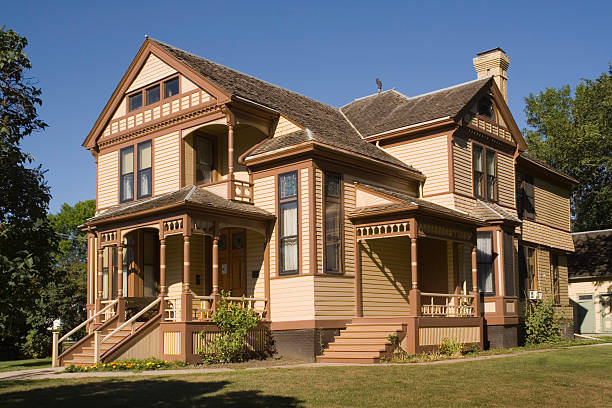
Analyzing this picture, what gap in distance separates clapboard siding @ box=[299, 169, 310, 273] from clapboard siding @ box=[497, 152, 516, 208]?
32.1 feet

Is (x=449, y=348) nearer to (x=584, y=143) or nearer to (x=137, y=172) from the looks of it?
(x=137, y=172)

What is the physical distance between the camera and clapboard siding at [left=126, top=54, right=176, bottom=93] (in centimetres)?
2500

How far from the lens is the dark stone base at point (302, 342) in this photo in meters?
20.5

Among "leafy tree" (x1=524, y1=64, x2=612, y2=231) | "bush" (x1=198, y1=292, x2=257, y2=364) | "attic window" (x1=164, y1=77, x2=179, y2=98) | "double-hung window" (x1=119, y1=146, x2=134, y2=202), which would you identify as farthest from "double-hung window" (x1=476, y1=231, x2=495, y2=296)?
"leafy tree" (x1=524, y1=64, x2=612, y2=231)

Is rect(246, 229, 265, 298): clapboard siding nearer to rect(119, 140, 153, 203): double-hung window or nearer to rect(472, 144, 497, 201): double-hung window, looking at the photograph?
rect(119, 140, 153, 203): double-hung window

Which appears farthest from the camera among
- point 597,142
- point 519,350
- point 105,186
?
point 597,142

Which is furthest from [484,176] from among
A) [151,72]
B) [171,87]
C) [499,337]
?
[151,72]

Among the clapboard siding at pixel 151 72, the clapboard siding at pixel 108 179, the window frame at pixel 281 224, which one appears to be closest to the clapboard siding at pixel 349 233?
the window frame at pixel 281 224

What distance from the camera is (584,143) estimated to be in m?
46.4

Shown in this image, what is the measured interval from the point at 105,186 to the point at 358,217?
11.1m

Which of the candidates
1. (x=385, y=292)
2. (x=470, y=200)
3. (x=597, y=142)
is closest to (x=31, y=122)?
(x=385, y=292)

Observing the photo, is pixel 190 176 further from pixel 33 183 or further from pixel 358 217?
pixel 33 183

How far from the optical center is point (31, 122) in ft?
45.8

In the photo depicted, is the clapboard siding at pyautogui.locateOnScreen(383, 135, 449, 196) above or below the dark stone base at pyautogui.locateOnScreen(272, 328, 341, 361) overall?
above
